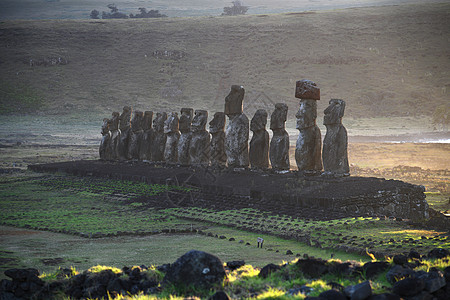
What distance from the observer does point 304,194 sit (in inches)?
610

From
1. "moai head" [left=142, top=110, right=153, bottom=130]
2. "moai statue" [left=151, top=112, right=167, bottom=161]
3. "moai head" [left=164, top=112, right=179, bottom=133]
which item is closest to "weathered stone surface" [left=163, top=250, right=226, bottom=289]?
"moai head" [left=164, top=112, right=179, bottom=133]

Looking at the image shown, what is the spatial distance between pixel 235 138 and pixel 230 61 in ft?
180

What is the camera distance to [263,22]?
8669 cm

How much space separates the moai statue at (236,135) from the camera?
20234 mm

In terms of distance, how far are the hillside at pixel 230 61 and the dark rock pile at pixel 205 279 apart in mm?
52996

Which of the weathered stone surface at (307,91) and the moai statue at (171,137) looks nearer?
the weathered stone surface at (307,91)

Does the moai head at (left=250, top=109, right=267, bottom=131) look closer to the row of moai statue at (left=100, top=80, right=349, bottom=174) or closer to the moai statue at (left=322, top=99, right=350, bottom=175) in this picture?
the row of moai statue at (left=100, top=80, right=349, bottom=174)

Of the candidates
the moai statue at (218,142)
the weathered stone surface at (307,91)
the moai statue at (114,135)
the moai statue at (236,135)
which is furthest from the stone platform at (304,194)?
the moai statue at (114,135)

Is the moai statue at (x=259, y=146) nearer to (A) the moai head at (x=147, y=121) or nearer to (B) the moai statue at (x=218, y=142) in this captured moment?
(B) the moai statue at (x=218, y=142)

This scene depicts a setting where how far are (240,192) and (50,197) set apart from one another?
629 cm

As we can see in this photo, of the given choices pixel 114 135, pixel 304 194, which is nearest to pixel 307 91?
pixel 304 194

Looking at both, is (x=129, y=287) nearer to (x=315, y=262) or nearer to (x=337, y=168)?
(x=315, y=262)

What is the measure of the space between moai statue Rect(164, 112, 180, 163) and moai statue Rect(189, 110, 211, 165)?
1.62m

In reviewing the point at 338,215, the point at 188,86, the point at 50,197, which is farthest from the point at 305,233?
the point at 188,86
